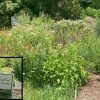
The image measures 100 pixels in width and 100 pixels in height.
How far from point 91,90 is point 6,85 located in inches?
155

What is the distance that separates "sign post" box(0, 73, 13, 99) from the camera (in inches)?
158

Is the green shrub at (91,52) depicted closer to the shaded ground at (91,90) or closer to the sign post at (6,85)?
the shaded ground at (91,90)

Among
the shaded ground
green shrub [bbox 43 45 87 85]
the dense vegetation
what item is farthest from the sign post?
green shrub [bbox 43 45 87 85]

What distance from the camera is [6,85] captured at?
4055 millimetres

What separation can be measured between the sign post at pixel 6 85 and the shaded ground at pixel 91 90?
3238mm

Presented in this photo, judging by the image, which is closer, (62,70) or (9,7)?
(62,70)

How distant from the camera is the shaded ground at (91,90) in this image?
24.0 ft

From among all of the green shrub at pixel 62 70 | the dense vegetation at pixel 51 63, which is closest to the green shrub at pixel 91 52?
the dense vegetation at pixel 51 63

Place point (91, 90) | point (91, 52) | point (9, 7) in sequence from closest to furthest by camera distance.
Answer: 1. point (91, 90)
2. point (91, 52)
3. point (9, 7)

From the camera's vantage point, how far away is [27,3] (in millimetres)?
24891

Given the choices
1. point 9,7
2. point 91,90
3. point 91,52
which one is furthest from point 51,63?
A: point 9,7

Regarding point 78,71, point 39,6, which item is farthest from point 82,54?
point 39,6

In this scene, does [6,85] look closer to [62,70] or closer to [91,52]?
[62,70]

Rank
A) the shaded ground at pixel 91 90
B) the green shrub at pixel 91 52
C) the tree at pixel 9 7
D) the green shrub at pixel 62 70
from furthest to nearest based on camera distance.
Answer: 1. the tree at pixel 9 7
2. the green shrub at pixel 91 52
3. the green shrub at pixel 62 70
4. the shaded ground at pixel 91 90
